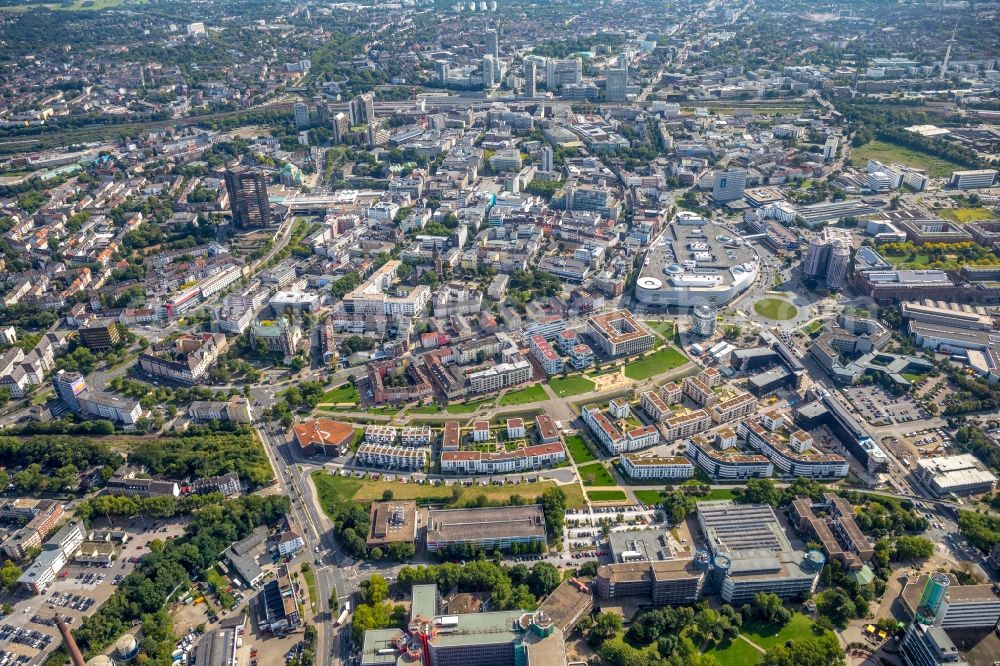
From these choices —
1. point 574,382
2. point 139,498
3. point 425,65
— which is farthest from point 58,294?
point 425,65

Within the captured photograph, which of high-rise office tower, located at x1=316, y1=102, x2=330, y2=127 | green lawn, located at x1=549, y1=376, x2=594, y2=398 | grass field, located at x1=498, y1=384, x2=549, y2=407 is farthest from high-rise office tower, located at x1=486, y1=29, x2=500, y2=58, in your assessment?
grass field, located at x1=498, y1=384, x2=549, y2=407

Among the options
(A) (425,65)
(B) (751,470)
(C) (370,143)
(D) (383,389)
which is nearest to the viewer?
(B) (751,470)

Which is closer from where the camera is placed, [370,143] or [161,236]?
[161,236]

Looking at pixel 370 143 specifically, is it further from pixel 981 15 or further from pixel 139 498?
pixel 981 15

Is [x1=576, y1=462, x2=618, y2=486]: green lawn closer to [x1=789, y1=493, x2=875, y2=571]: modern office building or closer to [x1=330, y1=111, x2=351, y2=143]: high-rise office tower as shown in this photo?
[x1=789, y1=493, x2=875, y2=571]: modern office building

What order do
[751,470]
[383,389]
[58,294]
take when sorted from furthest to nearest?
[58,294]
[383,389]
[751,470]

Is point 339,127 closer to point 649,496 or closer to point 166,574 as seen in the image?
point 166,574
